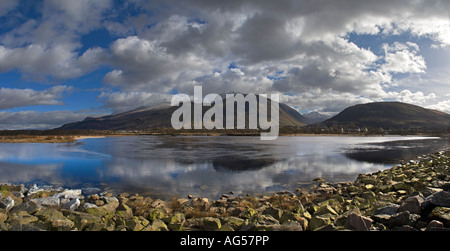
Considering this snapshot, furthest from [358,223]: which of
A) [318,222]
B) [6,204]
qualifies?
[6,204]

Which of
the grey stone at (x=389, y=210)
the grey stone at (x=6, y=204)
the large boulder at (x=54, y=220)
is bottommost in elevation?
the grey stone at (x=6, y=204)

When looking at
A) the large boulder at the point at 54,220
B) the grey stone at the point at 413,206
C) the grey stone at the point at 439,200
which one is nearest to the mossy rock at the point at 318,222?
the grey stone at the point at 413,206

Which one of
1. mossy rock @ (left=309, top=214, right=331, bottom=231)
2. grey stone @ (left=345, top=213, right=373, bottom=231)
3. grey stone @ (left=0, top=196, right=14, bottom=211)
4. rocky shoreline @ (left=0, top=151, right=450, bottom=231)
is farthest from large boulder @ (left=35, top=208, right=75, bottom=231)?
grey stone @ (left=345, top=213, right=373, bottom=231)

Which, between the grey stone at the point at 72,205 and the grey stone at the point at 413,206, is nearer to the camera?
the grey stone at the point at 413,206

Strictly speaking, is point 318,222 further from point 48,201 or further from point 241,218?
point 48,201

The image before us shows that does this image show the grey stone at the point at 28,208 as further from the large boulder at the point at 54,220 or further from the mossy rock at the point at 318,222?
the mossy rock at the point at 318,222

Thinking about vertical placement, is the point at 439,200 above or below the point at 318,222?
above

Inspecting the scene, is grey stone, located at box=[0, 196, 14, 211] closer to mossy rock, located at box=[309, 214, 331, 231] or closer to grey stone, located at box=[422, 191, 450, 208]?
mossy rock, located at box=[309, 214, 331, 231]

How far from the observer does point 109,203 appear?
12.5 metres

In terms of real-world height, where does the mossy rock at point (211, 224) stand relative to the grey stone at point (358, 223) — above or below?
below

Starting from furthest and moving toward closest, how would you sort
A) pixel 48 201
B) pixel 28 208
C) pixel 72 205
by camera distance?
pixel 48 201, pixel 72 205, pixel 28 208
